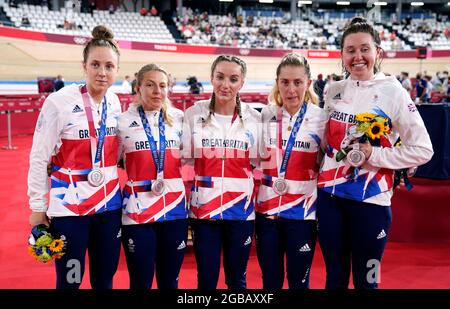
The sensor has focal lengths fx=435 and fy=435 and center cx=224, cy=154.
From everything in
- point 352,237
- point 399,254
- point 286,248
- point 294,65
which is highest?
point 294,65

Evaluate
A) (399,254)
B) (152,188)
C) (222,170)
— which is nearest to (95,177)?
(152,188)

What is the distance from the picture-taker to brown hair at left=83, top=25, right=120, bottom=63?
244cm

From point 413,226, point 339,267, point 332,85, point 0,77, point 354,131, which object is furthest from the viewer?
point 0,77

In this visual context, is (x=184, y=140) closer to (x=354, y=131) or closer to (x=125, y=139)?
(x=125, y=139)

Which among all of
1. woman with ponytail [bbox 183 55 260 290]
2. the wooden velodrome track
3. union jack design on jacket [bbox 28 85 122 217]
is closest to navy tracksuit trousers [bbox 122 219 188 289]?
woman with ponytail [bbox 183 55 260 290]

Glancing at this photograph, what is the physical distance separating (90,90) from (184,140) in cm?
61

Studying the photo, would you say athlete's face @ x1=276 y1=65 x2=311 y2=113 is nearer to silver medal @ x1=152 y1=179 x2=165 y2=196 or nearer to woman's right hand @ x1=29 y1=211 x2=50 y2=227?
silver medal @ x1=152 y1=179 x2=165 y2=196

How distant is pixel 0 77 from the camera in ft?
52.7

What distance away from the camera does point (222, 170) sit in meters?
2.53

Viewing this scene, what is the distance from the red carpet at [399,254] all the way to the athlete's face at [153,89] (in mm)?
1672

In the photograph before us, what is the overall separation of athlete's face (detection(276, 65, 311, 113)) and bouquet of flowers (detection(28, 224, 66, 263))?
1.49 metres

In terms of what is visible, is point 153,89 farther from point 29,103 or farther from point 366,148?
point 29,103

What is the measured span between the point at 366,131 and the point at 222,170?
824 millimetres

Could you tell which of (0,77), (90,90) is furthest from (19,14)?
(90,90)
